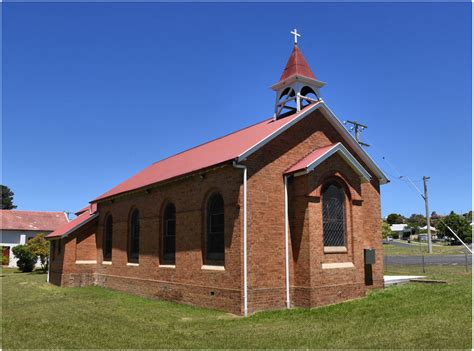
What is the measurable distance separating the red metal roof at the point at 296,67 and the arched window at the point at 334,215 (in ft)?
18.8

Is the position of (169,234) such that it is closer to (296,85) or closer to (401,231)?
(296,85)

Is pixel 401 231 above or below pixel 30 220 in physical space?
below

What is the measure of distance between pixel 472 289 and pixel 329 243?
5.55m

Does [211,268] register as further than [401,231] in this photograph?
No

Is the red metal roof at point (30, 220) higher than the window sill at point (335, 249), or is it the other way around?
the red metal roof at point (30, 220)

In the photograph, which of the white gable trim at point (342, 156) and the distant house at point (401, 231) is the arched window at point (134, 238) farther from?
the distant house at point (401, 231)

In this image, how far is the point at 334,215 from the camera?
16828mm

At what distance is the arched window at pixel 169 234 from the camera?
65.2 feet

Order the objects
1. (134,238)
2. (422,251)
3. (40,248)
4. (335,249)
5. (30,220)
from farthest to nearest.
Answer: (422,251)
(30,220)
(40,248)
(134,238)
(335,249)

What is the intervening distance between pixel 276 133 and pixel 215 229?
433 centimetres

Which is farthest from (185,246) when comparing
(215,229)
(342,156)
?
(342,156)

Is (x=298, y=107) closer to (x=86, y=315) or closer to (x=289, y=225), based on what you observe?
(x=289, y=225)

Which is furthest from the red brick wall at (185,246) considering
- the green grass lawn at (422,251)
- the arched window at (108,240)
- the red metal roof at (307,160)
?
the green grass lawn at (422,251)

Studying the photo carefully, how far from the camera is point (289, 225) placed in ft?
53.6
